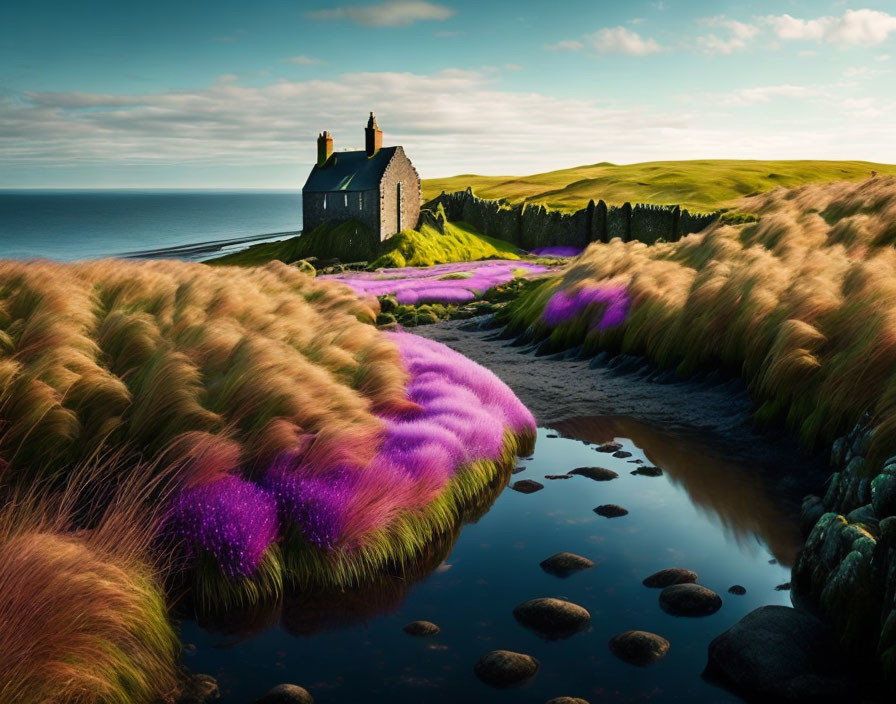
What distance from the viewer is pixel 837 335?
349 inches

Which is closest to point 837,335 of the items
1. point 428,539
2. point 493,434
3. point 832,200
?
point 493,434

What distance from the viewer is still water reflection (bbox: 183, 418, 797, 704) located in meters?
4.32

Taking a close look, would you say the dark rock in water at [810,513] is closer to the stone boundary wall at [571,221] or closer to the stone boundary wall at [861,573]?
the stone boundary wall at [861,573]

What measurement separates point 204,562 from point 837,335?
295 inches

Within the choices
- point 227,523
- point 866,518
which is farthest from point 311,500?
point 866,518

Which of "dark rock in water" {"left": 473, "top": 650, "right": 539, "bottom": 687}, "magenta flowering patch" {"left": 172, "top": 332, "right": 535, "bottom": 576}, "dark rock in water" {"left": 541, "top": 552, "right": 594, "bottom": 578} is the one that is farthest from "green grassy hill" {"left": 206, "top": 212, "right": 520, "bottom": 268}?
"dark rock in water" {"left": 473, "top": 650, "right": 539, "bottom": 687}

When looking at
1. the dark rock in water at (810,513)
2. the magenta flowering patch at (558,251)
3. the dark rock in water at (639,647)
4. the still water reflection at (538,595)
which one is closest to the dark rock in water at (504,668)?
the still water reflection at (538,595)

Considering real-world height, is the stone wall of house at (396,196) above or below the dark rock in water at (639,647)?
above

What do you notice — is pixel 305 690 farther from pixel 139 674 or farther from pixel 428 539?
pixel 428 539

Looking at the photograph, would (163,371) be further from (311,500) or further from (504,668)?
(504,668)

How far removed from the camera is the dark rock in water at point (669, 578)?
18.0 feet

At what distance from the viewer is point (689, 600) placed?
5.18 metres

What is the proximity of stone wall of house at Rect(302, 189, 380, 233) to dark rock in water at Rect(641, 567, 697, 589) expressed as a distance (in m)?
43.1

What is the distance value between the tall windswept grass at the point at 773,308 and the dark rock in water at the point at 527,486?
9.88 ft
